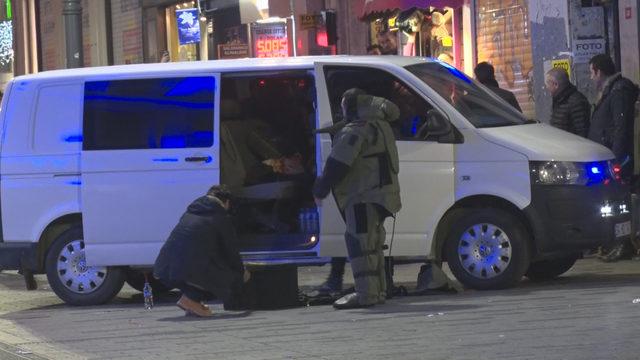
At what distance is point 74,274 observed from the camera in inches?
498

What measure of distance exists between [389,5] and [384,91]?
7.30 m

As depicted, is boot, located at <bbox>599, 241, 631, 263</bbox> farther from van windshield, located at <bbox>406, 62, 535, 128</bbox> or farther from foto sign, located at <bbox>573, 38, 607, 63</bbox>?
foto sign, located at <bbox>573, 38, 607, 63</bbox>

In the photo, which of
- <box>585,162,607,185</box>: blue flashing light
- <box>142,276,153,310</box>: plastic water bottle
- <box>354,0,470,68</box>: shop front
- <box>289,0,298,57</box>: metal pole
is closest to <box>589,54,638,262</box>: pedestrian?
<box>585,162,607,185</box>: blue flashing light

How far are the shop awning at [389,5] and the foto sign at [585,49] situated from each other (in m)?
2.12

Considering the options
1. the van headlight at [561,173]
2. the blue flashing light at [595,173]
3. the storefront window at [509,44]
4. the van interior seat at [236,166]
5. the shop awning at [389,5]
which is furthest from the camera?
the shop awning at [389,5]

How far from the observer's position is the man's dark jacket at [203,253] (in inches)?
450

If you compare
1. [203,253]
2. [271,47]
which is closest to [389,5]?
[271,47]

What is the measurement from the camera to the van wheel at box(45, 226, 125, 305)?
497 inches

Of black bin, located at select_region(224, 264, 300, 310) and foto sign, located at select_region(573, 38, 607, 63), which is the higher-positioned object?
foto sign, located at select_region(573, 38, 607, 63)

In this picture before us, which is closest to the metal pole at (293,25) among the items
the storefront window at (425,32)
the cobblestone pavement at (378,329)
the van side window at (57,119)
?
the storefront window at (425,32)

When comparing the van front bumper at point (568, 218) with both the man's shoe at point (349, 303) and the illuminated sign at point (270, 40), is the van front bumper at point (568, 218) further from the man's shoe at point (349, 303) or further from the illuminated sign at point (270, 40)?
the illuminated sign at point (270, 40)

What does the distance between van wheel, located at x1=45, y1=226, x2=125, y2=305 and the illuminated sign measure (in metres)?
11.4

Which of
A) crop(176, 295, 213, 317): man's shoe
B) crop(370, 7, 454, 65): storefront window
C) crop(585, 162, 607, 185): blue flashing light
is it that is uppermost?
crop(370, 7, 454, 65): storefront window

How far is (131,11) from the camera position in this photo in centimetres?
2898
